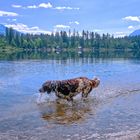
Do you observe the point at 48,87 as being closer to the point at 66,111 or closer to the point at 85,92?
the point at 85,92

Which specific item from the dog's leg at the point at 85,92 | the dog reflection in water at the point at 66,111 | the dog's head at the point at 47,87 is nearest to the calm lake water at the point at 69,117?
the dog reflection in water at the point at 66,111

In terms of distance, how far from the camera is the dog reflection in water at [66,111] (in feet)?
59.9

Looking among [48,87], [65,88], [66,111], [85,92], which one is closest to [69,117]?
[66,111]

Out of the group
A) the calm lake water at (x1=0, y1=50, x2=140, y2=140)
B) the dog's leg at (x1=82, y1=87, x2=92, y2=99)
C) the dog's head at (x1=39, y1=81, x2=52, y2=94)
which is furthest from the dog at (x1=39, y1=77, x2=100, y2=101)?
the dog's leg at (x1=82, y1=87, x2=92, y2=99)

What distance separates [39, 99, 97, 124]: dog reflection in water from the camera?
18.2 m

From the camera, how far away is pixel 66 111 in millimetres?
20562

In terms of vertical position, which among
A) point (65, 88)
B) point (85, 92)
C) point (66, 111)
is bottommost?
point (66, 111)

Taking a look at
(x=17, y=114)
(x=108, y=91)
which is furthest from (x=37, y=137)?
(x=108, y=91)

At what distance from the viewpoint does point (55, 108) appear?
21.6 m

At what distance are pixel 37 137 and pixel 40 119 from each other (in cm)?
356

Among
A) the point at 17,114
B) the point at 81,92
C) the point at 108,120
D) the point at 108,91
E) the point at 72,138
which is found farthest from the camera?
the point at 108,91

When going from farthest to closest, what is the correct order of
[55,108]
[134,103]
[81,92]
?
[81,92] < [134,103] < [55,108]

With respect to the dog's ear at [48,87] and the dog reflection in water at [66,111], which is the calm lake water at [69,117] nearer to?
the dog reflection in water at [66,111]

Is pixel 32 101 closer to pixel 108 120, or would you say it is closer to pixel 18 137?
pixel 108 120
